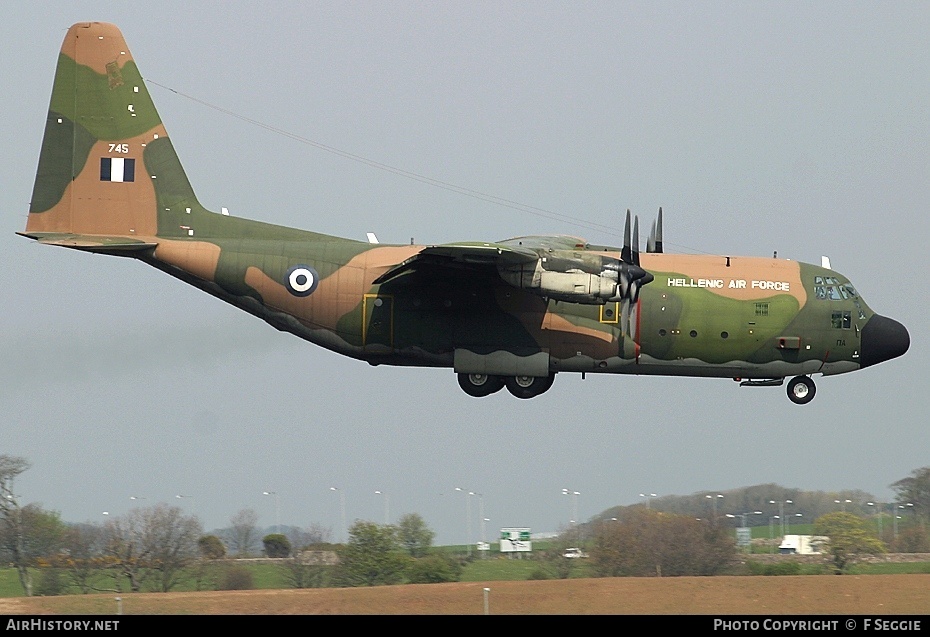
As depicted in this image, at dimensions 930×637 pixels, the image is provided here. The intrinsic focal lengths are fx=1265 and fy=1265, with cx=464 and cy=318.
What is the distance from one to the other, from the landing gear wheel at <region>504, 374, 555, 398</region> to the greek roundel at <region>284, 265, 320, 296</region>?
17.4ft

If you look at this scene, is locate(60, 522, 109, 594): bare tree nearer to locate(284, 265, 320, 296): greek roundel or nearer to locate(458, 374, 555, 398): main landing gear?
locate(284, 265, 320, 296): greek roundel

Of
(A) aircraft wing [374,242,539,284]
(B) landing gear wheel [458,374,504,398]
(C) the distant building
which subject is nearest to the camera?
(A) aircraft wing [374,242,539,284]

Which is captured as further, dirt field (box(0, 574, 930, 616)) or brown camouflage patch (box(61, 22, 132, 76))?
brown camouflage patch (box(61, 22, 132, 76))

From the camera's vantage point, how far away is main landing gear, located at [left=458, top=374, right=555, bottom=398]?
31.2m

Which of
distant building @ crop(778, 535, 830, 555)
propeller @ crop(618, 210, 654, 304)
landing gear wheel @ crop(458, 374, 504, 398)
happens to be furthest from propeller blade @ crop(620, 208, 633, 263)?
distant building @ crop(778, 535, 830, 555)

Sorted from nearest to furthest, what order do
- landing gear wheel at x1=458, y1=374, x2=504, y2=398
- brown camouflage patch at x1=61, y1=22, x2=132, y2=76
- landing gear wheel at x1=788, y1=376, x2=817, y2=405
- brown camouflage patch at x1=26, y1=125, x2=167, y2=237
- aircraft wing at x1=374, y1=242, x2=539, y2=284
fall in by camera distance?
aircraft wing at x1=374, y1=242, x2=539, y2=284
landing gear wheel at x1=458, y1=374, x2=504, y2=398
landing gear wheel at x1=788, y1=376, x2=817, y2=405
brown camouflage patch at x1=26, y1=125, x2=167, y2=237
brown camouflage patch at x1=61, y1=22, x2=132, y2=76

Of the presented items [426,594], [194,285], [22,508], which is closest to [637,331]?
[426,594]

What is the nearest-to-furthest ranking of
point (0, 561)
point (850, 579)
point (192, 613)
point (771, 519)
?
point (192, 613), point (850, 579), point (0, 561), point (771, 519)

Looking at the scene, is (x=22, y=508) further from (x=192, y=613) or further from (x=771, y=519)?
(x=771, y=519)

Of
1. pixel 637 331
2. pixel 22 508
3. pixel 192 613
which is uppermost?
pixel 637 331

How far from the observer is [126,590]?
3019 centimetres

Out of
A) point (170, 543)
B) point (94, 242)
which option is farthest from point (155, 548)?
point (94, 242)
